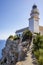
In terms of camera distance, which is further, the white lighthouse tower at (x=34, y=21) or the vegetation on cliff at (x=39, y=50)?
the white lighthouse tower at (x=34, y=21)

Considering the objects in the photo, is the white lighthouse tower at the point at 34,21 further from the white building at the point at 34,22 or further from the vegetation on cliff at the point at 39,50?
the vegetation on cliff at the point at 39,50

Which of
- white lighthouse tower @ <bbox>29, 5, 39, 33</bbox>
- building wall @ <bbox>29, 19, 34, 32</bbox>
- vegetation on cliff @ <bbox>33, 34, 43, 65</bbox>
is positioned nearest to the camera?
vegetation on cliff @ <bbox>33, 34, 43, 65</bbox>

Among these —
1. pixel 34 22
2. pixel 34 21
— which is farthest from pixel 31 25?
pixel 34 21

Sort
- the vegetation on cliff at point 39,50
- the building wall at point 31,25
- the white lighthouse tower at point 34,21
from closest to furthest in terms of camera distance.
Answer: the vegetation on cliff at point 39,50 < the white lighthouse tower at point 34,21 < the building wall at point 31,25

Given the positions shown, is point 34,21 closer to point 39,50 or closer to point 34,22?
point 34,22

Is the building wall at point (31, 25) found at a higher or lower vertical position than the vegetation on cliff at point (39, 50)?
higher

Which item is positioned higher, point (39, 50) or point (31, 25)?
point (31, 25)

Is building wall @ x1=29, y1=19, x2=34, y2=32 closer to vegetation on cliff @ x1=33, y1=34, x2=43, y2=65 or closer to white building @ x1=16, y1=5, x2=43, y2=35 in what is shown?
white building @ x1=16, y1=5, x2=43, y2=35

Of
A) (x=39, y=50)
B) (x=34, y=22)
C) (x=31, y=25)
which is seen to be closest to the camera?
(x=39, y=50)

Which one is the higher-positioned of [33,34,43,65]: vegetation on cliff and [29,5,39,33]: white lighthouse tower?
[29,5,39,33]: white lighthouse tower

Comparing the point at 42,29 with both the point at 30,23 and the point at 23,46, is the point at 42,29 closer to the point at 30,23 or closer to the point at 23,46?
the point at 30,23

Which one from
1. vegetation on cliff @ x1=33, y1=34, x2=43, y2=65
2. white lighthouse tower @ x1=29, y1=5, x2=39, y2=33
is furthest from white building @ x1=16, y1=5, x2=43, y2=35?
vegetation on cliff @ x1=33, y1=34, x2=43, y2=65

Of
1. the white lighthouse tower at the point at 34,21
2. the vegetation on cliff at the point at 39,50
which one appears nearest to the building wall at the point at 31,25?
the white lighthouse tower at the point at 34,21

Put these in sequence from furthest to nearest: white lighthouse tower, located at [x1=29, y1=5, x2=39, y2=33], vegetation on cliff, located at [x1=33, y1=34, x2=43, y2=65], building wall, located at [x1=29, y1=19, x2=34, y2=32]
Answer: building wall, located at [x1=29, y1=19, x2=34, y2=32] < white lighthouse tower, located at [x1=29, y1=5, x2=39, y2=33] < vegetation on cliff, located at [x1=33, y1=34, x2=43, y2=65]
